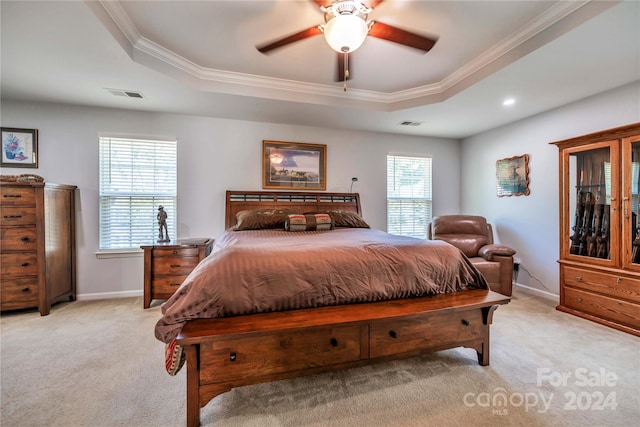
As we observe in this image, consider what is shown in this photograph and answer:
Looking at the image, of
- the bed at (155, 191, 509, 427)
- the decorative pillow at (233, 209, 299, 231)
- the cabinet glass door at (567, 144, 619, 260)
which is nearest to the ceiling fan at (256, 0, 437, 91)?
the bed at (155, 191, 509, 427)

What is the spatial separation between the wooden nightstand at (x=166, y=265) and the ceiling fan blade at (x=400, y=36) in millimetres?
2893

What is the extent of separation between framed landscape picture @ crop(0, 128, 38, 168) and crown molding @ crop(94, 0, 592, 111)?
7.19 feet

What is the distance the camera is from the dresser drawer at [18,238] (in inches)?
111

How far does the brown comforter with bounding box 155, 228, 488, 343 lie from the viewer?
1.57 m

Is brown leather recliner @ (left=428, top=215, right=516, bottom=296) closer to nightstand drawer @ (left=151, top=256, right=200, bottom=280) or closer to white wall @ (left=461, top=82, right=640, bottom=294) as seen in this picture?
white wall @ (left=461, top=82, right=640, bottom=294)

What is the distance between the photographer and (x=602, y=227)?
2.82m

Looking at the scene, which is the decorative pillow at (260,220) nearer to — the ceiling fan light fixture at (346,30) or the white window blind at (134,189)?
the white window blind at (134,189)

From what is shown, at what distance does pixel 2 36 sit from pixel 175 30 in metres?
1.25

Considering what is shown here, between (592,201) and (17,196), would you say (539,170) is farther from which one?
(17,196)

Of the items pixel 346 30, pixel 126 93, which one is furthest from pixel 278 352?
pixel 126 93

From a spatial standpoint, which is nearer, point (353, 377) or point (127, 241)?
point (353, 377)

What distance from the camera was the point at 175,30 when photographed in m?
2.29

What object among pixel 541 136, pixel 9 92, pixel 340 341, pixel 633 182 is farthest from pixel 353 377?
pixel 9 92

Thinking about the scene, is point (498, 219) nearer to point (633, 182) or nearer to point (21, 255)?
point (633, 182)
